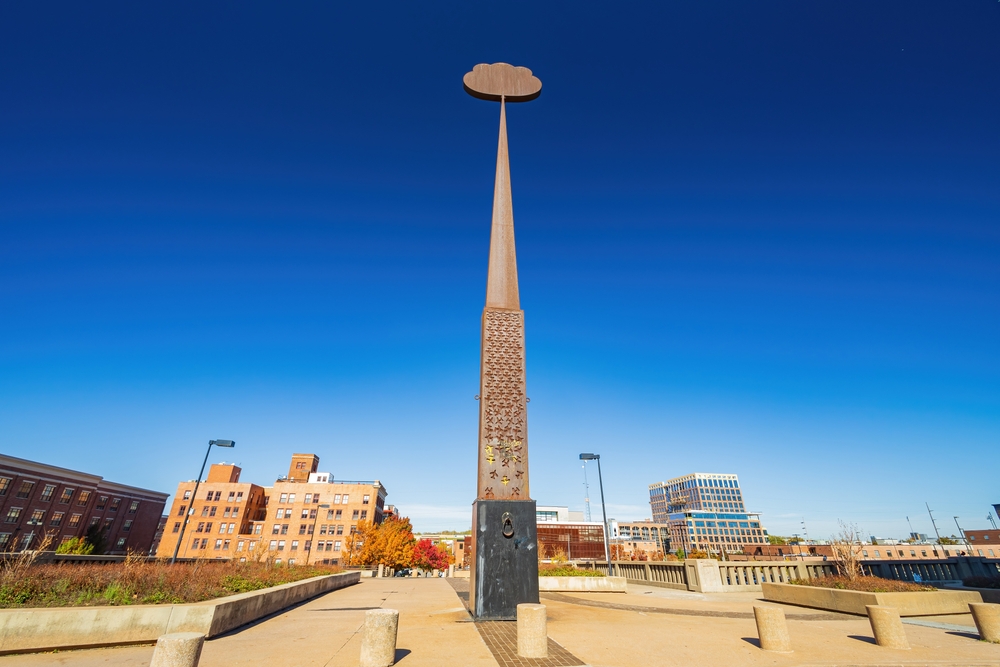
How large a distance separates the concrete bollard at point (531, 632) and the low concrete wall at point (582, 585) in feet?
36.7

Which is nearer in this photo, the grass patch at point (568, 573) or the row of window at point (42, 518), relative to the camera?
the grass patch at point (568, 573)

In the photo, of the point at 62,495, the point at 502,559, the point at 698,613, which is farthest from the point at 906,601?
the point at 62,495

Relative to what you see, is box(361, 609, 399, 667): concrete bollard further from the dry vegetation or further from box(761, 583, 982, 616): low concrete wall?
box(761, 583, 982, 616): low concrete wall

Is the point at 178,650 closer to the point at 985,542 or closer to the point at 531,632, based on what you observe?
the point at 531,632

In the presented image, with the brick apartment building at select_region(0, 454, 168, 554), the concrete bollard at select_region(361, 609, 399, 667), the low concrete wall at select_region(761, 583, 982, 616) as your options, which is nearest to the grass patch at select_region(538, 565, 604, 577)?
the low concrete wall at select_region(761, 583, 982, 616)

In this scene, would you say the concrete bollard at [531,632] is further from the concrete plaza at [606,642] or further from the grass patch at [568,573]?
the grass patch at [568,573]

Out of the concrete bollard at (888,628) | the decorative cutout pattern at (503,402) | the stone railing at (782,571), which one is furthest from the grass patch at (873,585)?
the decorative cutout pattern at (503,402)

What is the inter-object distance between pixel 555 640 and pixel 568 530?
105177mm

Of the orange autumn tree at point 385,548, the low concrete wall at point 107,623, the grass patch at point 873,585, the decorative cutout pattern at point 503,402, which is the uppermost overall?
the decorative cutout pattern at point 503,402

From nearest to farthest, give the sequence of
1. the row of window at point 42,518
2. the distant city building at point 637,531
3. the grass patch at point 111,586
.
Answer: the grass patch at point 111,586 < the row of window at point 42,518 < the distant city building at point 637,531

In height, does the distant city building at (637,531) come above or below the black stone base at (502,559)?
above

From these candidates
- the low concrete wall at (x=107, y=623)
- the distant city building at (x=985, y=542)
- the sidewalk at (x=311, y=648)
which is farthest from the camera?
the distant city building at (x=985, y=542)

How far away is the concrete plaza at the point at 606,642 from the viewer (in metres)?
6.59

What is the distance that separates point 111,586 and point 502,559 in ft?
25.3
